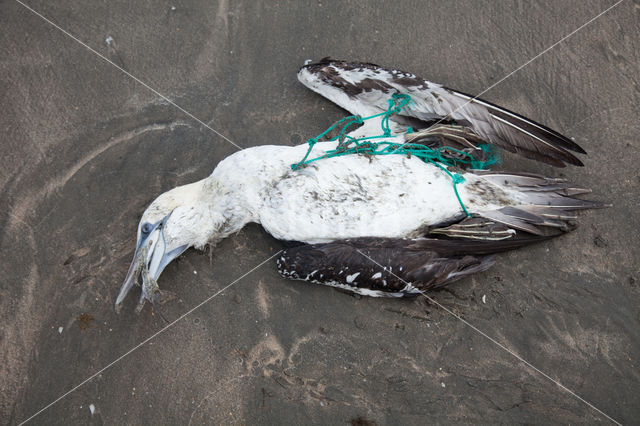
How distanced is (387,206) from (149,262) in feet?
6.39

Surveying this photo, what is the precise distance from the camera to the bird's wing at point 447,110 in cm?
314

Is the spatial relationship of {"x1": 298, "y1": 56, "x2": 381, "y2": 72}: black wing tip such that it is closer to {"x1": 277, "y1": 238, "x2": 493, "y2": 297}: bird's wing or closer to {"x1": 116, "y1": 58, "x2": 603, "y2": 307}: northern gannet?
{"x1": 116, "y1": 58, "x2": 603, "y2": 307}: northern gannet

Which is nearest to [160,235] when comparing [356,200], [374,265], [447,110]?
[356,200]

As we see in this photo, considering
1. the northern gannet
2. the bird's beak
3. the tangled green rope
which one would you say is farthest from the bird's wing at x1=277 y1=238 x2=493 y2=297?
the bird's beak

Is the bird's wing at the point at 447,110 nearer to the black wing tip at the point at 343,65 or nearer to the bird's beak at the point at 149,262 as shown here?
the black wing tip at the point at 343,65

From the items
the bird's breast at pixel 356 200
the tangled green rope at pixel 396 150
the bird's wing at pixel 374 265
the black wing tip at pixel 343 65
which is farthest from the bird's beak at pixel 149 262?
the black wing tip at pixel 343 65

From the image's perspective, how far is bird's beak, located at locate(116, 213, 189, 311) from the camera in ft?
10.3

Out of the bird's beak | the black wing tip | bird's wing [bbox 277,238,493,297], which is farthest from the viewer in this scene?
the black wing tip

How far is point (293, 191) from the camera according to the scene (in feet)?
A: 10.2

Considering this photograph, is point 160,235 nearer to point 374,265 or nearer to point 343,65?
point 374,265

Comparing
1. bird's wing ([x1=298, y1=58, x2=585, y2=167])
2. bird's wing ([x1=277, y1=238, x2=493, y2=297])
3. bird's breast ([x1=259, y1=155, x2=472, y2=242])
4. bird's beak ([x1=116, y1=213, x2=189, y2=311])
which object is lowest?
bird's beak ([x1=116, y1=213, x2=189, y2=311])

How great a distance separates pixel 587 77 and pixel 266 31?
3259 mm

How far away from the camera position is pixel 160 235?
323cm

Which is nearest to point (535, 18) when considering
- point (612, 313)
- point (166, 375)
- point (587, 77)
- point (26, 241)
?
point (587, 77)
